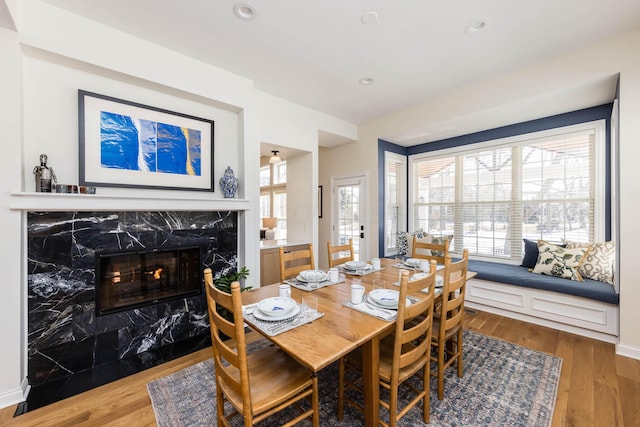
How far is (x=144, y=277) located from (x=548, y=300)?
4328 millimetres

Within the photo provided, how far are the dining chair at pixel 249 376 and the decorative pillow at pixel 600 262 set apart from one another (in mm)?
3458

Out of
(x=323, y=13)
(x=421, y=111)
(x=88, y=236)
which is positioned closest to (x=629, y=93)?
(x=421, y=111)

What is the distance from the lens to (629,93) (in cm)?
242

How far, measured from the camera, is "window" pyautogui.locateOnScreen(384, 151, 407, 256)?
4.75 metres

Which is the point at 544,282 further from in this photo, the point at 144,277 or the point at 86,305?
the point at 86,305

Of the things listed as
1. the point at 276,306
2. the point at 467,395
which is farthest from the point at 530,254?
the point at 276,306

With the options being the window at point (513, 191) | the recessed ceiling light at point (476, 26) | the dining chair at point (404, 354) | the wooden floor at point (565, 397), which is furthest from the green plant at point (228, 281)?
the window at point (513, 191)

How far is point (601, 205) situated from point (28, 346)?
19.2 ft

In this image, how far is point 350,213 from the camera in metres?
5.01

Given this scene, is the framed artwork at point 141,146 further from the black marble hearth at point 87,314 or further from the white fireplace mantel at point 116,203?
the black marble hearth at point 87,314

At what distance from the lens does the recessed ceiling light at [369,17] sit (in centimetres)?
217

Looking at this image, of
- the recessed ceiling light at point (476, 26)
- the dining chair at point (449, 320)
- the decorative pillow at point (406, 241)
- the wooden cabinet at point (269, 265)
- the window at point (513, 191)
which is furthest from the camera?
the decorative pillow at point (406, 241)

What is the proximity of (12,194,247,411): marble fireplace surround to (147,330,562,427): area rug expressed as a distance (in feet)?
1.93

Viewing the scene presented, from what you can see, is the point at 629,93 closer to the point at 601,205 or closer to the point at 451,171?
the point at 601,205
